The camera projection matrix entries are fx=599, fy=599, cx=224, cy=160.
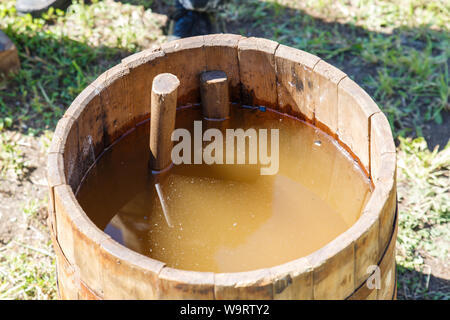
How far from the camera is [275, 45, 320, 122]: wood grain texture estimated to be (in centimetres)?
234

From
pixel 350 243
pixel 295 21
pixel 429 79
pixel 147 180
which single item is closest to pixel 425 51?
pixel 429 79

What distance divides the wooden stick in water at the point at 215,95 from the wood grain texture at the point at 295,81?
0.23 meters

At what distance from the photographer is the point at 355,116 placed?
2199 millimetres

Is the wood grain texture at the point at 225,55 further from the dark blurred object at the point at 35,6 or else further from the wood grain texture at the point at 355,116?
the dark blurred object at the point at 35,6

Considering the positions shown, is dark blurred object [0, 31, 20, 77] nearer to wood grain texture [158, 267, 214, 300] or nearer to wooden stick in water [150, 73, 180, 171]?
wooden stick in water [150, 73, 180, 171]

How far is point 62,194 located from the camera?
1833 mm

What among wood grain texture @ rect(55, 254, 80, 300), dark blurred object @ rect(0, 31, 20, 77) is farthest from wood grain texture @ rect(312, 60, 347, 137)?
dark blurred object @ rect(0, 31, 20, 77)

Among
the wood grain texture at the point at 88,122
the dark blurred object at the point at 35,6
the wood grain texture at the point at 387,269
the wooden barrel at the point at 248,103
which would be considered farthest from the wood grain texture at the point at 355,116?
the dark blurred object at the point at 35,6

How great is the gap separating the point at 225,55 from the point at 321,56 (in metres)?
1.74

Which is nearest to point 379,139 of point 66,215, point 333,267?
point 333,267

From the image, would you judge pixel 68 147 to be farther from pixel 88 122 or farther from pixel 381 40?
pixel 381 40

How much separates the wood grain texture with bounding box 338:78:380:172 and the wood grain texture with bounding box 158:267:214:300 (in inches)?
33.9

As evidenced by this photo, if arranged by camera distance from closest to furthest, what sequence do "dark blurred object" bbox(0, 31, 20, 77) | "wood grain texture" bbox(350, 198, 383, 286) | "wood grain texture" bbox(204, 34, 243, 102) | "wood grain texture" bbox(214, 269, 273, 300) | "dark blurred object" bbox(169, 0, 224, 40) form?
"wood grain texture" bbox(214, 269, 273, 300) < "wood grain texture" bbox(350, 198, 383, 286) < "wood grain texture" bbox(204, 34, 243, 102) < "dark blurred object" bbox(0, 31, 20, 77) < "dark blurred object" bbox(169, 0, 224, 40)

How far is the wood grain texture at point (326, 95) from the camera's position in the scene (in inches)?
88.3
